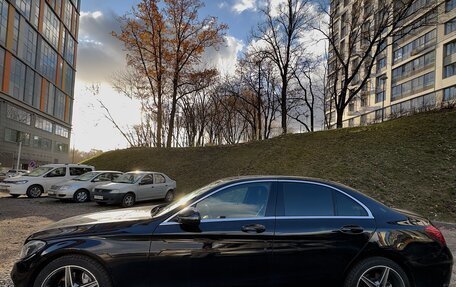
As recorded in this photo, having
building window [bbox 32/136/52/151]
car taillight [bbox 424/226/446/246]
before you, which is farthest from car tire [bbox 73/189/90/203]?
building window [bbox 32/136/52/151]

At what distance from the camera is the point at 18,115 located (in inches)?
1972

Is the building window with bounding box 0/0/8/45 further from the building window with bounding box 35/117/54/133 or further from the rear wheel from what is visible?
the rear wheel

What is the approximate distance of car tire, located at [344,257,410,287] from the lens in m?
4.21

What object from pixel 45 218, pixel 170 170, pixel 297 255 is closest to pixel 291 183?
pixel 297 255

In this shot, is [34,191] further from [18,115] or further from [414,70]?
[414,70]

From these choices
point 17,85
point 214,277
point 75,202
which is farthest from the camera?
point 17,85

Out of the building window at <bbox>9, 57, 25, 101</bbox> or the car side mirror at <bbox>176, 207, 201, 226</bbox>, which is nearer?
the car side mirror at <bbox>176, 207, 201, 226</bbox>

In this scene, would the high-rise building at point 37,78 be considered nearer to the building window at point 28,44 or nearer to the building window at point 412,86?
the building window at point 28,44

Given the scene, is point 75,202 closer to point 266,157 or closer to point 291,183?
point 266,157

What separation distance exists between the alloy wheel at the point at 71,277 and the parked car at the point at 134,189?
1104 centimetres

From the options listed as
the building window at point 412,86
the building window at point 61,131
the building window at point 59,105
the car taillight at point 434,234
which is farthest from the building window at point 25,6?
the car taillight at point 434,234

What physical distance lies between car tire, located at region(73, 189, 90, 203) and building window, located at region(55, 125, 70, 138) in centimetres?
5344

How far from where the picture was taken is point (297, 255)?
13.4ft

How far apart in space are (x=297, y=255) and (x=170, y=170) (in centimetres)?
2065
